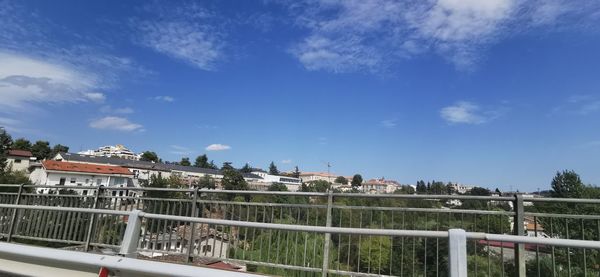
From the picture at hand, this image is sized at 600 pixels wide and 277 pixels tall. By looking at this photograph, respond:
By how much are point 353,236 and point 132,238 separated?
113 inches

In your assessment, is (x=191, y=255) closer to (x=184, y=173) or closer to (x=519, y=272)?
(x=519, y=272)

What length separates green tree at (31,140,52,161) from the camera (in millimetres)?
114919

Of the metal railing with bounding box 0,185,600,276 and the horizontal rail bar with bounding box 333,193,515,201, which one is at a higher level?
the horizontal rail bar with bounding box 333,193,515,201

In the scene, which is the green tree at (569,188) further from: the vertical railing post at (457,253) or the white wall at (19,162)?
the white wall at (19,162)

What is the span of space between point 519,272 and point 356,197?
236 centimetres

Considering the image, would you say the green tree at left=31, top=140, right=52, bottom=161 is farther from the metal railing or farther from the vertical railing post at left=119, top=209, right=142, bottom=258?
the vertical railing post at left=119, top=209, right=142, bottom=258

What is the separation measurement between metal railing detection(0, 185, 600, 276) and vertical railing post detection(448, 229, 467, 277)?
5.13 feet

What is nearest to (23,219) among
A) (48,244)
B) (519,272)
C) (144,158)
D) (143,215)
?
(48,244)

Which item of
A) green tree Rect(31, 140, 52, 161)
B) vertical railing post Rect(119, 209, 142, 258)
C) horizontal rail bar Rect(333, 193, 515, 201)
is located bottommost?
vertical railing post Rect(119, 209, 142, 258)

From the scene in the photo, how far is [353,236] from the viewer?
16.8 feet

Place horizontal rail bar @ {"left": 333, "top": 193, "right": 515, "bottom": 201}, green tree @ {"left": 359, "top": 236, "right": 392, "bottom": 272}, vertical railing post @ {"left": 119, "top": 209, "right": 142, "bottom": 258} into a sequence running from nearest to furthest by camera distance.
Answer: vertical railing post @ {"left": 119, "top": 209, "right": 142, "bottom": 258} → green tree @ {"left": 359, "top": 236, "right": 392, "bottom": 272} → horizontal rail bar @ {"left": 333, "top": 193, "right": 515, "bottom": 201}

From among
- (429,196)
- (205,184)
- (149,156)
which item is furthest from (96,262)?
(149,156)

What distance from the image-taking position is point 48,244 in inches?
322

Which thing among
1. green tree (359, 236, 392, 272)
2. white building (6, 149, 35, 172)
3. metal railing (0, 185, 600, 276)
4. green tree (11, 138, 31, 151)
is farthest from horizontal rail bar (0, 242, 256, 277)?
green tree (11, 138, 31, 151)
